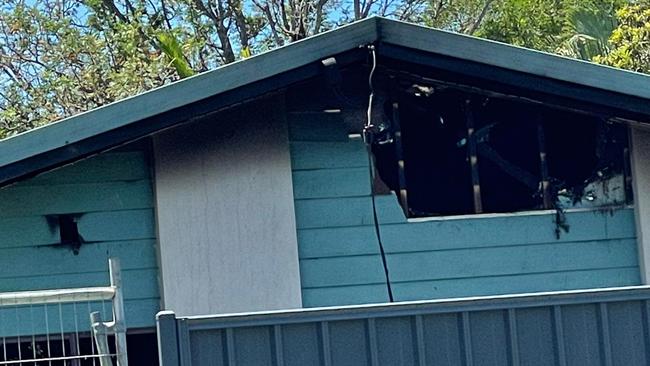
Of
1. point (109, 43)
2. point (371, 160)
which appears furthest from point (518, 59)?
point (109, 43)

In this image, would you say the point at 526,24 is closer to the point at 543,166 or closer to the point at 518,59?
the point at 543,166

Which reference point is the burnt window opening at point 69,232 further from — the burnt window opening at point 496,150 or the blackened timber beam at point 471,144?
the blackened timber beam at point 471,144

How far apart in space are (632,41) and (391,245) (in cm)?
1016

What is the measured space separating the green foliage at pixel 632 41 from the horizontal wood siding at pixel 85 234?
35.1 ft

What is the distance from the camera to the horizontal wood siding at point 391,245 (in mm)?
5738

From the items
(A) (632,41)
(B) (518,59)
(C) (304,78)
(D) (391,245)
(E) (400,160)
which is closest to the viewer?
(B) (518,59)

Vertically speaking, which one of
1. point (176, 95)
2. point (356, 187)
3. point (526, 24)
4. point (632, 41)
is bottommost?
point (356, 187)

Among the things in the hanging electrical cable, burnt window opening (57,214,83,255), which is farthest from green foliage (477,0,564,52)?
burnt window opening (57,214,83,255)

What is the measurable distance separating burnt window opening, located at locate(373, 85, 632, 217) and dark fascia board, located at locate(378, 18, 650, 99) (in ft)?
1.80

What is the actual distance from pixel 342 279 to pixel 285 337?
1496 mm

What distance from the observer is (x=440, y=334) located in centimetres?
436

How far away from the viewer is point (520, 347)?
14.4ft

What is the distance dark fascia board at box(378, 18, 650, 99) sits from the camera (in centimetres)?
534

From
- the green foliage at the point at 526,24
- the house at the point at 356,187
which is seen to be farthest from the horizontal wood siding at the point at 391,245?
the green foliage at the point at 526,24
